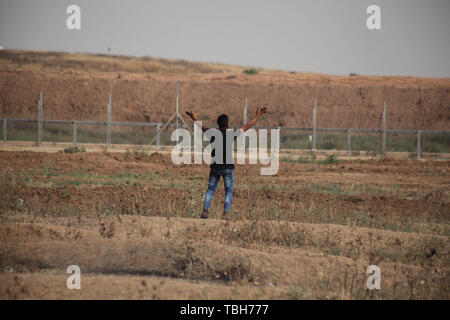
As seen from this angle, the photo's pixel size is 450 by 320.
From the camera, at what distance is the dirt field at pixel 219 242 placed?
276 inches

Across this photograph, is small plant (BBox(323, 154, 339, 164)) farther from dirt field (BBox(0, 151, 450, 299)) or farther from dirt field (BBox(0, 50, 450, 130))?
dirt field (BBox(0, 50, 450, 130))

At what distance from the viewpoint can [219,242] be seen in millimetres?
9633

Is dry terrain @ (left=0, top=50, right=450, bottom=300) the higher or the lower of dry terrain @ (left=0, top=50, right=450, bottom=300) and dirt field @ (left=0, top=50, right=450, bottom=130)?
the lower

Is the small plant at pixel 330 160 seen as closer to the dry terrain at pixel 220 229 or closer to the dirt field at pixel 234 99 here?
the dry terrain at pixel 220 229

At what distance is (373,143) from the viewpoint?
37.0 metres

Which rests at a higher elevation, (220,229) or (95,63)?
(95,63)

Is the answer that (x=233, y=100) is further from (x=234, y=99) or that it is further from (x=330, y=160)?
(x=330, y=160)

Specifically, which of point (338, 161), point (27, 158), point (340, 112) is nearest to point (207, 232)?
point (27, 158)

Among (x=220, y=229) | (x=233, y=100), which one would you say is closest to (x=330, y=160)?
(x=220, y=229)

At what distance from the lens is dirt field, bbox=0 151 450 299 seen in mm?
7012

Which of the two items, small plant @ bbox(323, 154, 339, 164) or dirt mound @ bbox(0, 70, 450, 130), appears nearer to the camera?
small plant @ bbox(323, 154, 339, 164)

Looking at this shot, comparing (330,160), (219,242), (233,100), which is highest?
(233,100)

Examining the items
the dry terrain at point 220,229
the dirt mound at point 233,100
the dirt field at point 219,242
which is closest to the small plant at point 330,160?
the dry terrain at point 220,229

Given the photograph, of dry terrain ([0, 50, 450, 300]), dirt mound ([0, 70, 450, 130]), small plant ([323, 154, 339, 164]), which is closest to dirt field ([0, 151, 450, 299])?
dry terrain ([0, 50, 450, 300])
